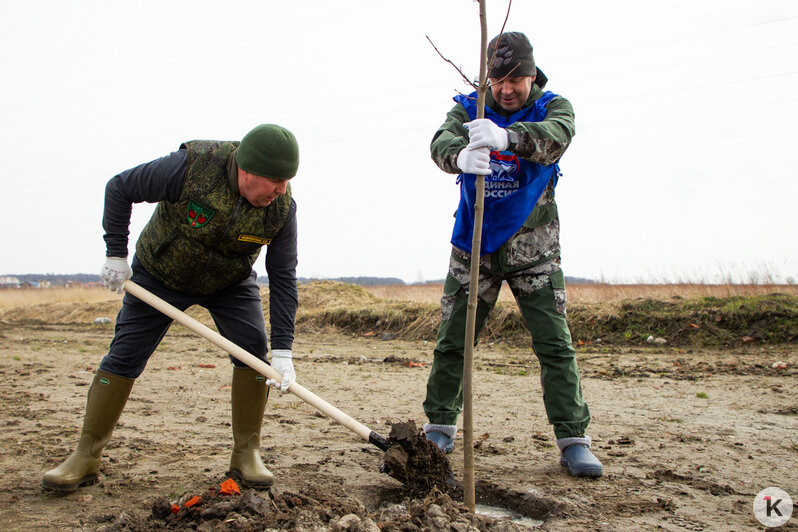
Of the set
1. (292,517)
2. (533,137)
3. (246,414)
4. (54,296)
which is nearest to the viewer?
(292,517)

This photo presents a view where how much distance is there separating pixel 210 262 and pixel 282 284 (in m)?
0.39

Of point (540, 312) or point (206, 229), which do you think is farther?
point (540, 312)

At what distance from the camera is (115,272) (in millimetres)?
3121

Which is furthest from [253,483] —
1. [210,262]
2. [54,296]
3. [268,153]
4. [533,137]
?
[54,296]

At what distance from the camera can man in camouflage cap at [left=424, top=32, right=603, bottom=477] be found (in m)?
3.30

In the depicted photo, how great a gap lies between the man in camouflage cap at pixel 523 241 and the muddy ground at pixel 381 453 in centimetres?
45

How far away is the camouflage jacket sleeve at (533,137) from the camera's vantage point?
2935 millimetres

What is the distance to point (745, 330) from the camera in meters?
9.02

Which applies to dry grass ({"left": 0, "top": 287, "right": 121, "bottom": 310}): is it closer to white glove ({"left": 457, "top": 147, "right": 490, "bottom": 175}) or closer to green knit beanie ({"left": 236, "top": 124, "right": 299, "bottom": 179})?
green knit beanie ({"left": 236, "top": 124, "right": 299, "bottom": 179})

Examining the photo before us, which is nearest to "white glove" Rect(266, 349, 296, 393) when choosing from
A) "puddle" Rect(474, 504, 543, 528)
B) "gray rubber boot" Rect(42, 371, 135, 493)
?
"gray rubber boot" Rect(42, 371, 135, 493)

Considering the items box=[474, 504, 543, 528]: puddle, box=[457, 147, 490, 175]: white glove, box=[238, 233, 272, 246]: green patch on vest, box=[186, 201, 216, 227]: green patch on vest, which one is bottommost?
box=[474, 504, 543, 528]: puddle

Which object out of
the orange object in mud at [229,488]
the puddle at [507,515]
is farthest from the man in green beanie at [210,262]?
the puddle at [507,515]

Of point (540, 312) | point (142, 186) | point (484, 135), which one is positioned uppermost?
point (484, 135)

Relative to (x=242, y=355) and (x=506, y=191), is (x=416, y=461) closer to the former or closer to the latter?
(x=242, y=355)
